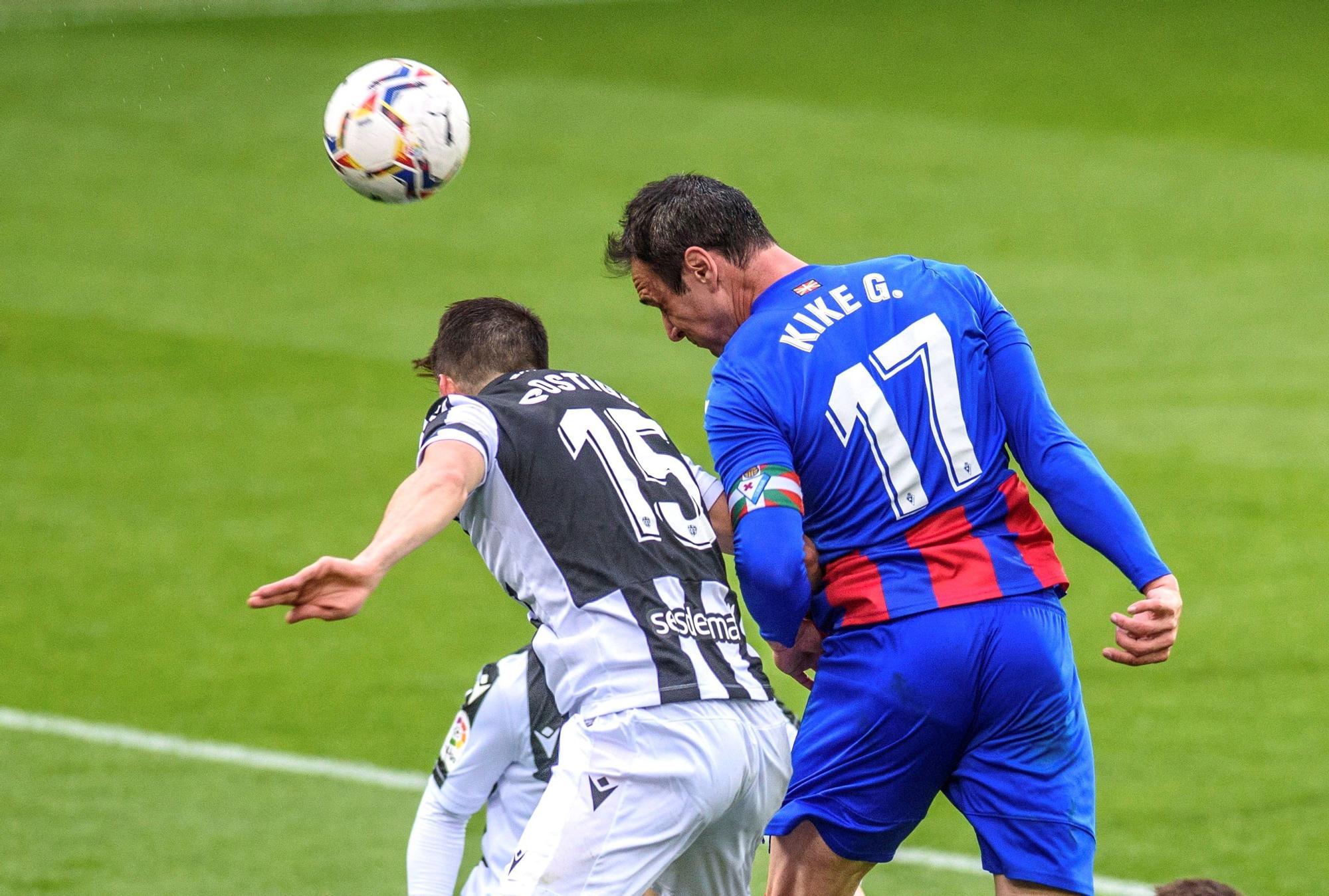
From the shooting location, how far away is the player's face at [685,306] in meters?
4.80

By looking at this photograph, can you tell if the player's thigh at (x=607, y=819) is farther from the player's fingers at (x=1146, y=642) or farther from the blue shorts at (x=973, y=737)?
the player's fingers at (x=1146, y=642)

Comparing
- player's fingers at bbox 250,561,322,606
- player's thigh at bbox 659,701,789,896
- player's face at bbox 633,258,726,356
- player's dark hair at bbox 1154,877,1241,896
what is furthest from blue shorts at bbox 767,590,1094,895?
player's fingers at bbox 250,561,322,606

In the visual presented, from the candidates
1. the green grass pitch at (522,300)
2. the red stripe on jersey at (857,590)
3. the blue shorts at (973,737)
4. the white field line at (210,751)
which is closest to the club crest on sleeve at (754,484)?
the red stripe on jersey at (857,590)

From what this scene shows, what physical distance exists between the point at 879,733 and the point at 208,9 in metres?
23.6

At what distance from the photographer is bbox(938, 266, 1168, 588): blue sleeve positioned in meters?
4.52

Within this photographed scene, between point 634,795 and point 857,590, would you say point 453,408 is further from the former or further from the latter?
point 857,590

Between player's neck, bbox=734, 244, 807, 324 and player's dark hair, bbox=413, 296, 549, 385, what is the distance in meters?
0.52

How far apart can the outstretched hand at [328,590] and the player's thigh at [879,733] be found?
4.61 feet

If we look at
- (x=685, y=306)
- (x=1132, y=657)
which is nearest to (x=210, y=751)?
(x=685, y=306)

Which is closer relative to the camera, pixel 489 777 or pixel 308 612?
pixel 308 612

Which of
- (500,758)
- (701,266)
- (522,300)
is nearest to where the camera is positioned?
(701,266)

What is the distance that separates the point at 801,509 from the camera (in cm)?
446

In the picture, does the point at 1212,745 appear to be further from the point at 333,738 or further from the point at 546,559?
the point at 546,559

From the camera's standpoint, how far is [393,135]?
587cm
